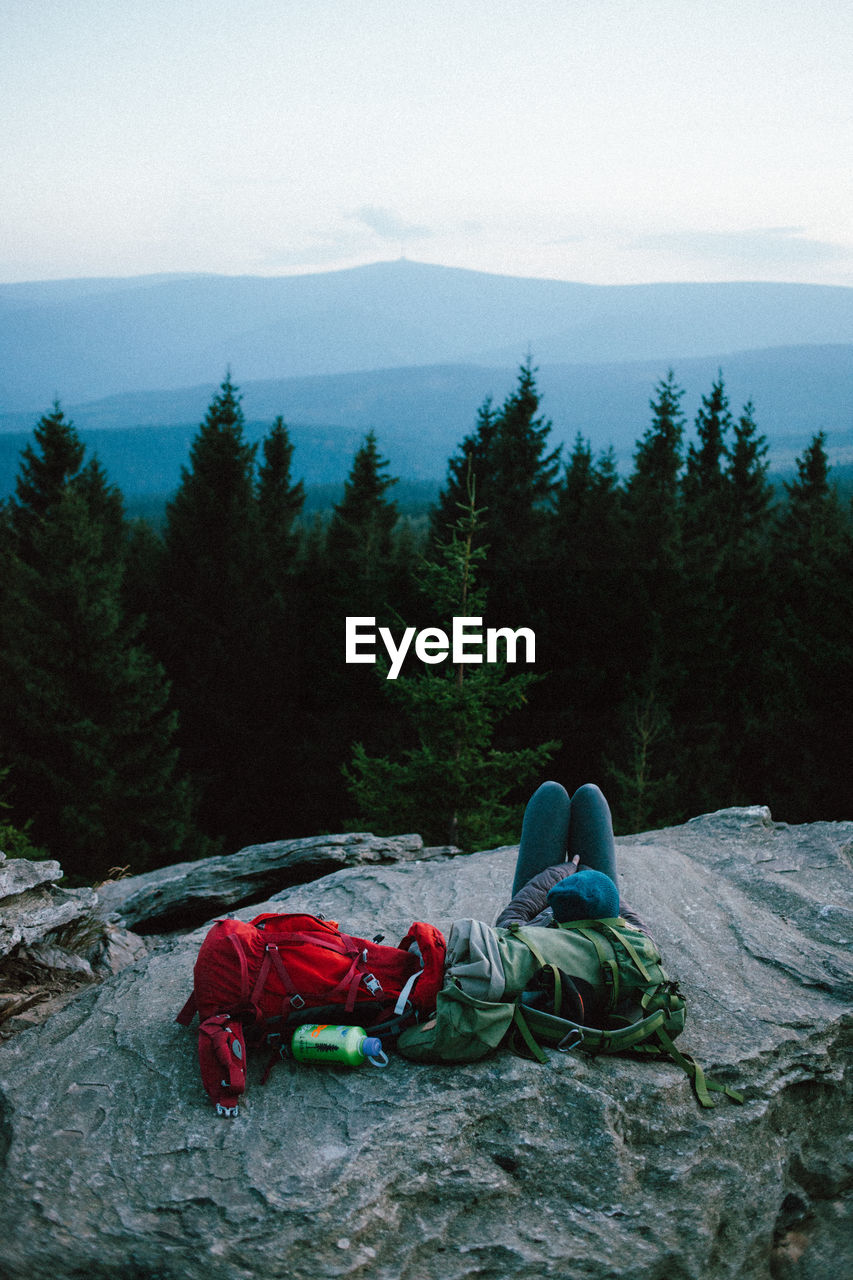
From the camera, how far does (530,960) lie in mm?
4738

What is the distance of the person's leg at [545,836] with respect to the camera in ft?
20.8

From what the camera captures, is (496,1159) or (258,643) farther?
(258,643)

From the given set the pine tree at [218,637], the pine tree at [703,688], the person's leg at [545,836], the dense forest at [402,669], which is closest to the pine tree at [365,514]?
the dense forest at [402,669]

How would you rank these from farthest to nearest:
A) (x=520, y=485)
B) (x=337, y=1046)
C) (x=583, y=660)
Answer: (x=520, y=485), (x=583, y=660), (x=337, y=1046)

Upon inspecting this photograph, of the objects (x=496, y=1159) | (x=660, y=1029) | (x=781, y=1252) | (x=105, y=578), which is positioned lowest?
(x=781, y=1252)

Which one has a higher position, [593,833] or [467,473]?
[467,473]

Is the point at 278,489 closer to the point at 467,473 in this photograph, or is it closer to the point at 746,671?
the point at 467,473

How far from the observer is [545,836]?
634cm

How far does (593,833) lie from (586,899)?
1.33 m

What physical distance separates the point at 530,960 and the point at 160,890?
5730 millimetres

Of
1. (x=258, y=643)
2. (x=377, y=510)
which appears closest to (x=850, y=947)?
(x=258, y=643)

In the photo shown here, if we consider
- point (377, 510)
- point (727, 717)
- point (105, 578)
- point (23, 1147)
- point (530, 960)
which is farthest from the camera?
point (377, 510)

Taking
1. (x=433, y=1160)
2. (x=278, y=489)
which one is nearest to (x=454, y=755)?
(x=433, y=1160)

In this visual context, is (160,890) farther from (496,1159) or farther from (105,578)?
(105,578)
